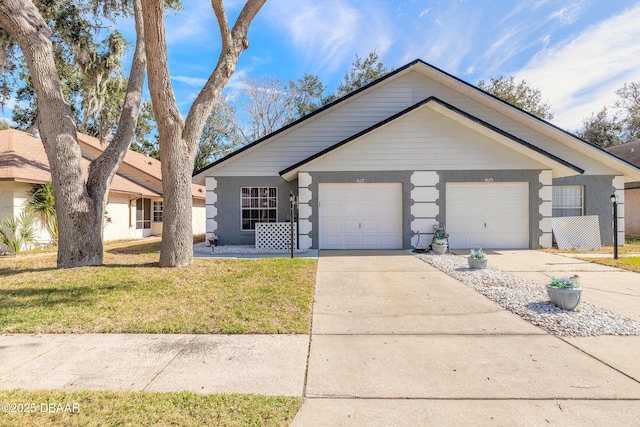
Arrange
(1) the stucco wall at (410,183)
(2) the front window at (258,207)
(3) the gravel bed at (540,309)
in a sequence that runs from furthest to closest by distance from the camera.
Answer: (2) the front window at (258,207) < (1) the stucco wall at (410,183) < (3) the gravel bed at (540,309)

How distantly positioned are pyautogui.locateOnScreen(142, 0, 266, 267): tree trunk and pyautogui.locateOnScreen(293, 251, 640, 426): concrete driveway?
181 inches

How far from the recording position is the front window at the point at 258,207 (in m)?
12.5

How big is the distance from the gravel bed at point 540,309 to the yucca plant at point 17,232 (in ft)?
45.6

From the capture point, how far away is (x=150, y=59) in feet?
22.9

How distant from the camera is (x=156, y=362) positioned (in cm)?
327

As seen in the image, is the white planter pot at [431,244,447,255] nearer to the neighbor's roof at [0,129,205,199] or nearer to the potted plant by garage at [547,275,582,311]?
the potted plant by garage at [547,275,582,311]

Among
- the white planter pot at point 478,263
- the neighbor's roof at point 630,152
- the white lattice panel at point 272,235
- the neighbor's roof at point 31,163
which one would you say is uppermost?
the neighbor's roof at point 630,152

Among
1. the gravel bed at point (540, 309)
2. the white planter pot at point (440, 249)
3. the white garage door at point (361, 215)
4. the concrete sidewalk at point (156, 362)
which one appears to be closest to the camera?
the concrete sidewalk at point (156, 362)

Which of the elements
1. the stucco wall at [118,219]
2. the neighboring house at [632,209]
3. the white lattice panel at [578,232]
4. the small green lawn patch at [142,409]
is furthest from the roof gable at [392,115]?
the small green lawn patch at [142,409]

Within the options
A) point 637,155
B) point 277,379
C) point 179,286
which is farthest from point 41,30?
point 637,155

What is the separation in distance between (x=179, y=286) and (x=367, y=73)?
23.5m

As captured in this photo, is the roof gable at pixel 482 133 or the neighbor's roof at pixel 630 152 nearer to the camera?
the roof gable at pixel 482 133

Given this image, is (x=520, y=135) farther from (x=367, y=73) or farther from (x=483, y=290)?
(x=367, y=73)

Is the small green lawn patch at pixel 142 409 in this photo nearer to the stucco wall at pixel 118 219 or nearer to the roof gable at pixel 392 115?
the roof gable at pixel 392 115
